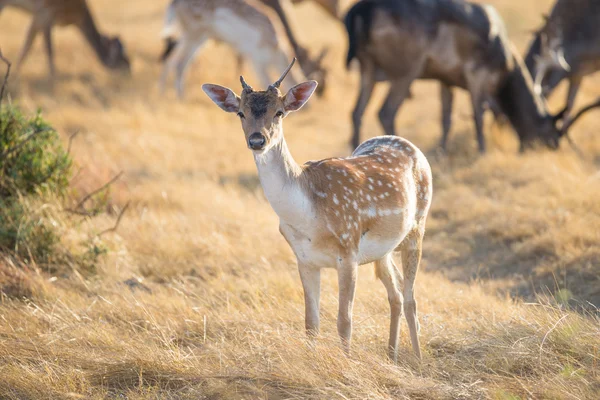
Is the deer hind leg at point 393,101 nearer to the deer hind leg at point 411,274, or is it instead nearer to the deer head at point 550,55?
the deer head at point 550,55

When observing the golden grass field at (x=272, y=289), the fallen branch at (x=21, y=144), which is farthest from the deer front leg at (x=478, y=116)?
the fallen branch at (x=21, y=144)

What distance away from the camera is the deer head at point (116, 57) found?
1438 centimetres

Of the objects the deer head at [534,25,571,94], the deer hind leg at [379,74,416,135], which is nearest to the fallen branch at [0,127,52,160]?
the deer hind leg at [379,74,416,135]

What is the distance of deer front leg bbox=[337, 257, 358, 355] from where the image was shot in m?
4.25

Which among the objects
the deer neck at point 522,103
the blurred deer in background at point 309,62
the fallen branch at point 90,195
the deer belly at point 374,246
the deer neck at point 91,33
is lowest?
the blurred deer in background at point 309,62

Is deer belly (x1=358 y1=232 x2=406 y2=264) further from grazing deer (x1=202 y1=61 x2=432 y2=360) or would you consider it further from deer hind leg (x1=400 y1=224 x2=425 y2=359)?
deer hind leg (x1=400 y1=224 x2=425 y2=359)

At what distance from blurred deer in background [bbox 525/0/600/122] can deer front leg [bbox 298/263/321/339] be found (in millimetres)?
7457

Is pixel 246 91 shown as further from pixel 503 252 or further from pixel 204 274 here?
pixel 503 252

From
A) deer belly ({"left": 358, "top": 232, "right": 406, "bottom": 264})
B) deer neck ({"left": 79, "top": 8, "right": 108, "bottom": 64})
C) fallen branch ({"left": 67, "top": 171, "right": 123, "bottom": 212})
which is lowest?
deer neck ({"left": 79, "top": 8, "right": 108, "bottom": 64})

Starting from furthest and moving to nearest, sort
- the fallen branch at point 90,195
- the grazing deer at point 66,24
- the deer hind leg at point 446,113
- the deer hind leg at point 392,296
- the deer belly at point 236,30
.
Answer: the grazing deer at point 66,24
the deer belly at point 236,30
the deer hind leg at point 446,113
the fallen branch at point 90,195
the deer hind leg at point 392,296

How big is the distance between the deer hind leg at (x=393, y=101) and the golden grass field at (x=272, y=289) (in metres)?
0.78

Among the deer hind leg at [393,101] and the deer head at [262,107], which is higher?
the deer head at [262,107]

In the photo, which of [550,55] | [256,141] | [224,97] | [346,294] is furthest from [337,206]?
[550,55]

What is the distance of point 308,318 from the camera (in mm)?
4453
